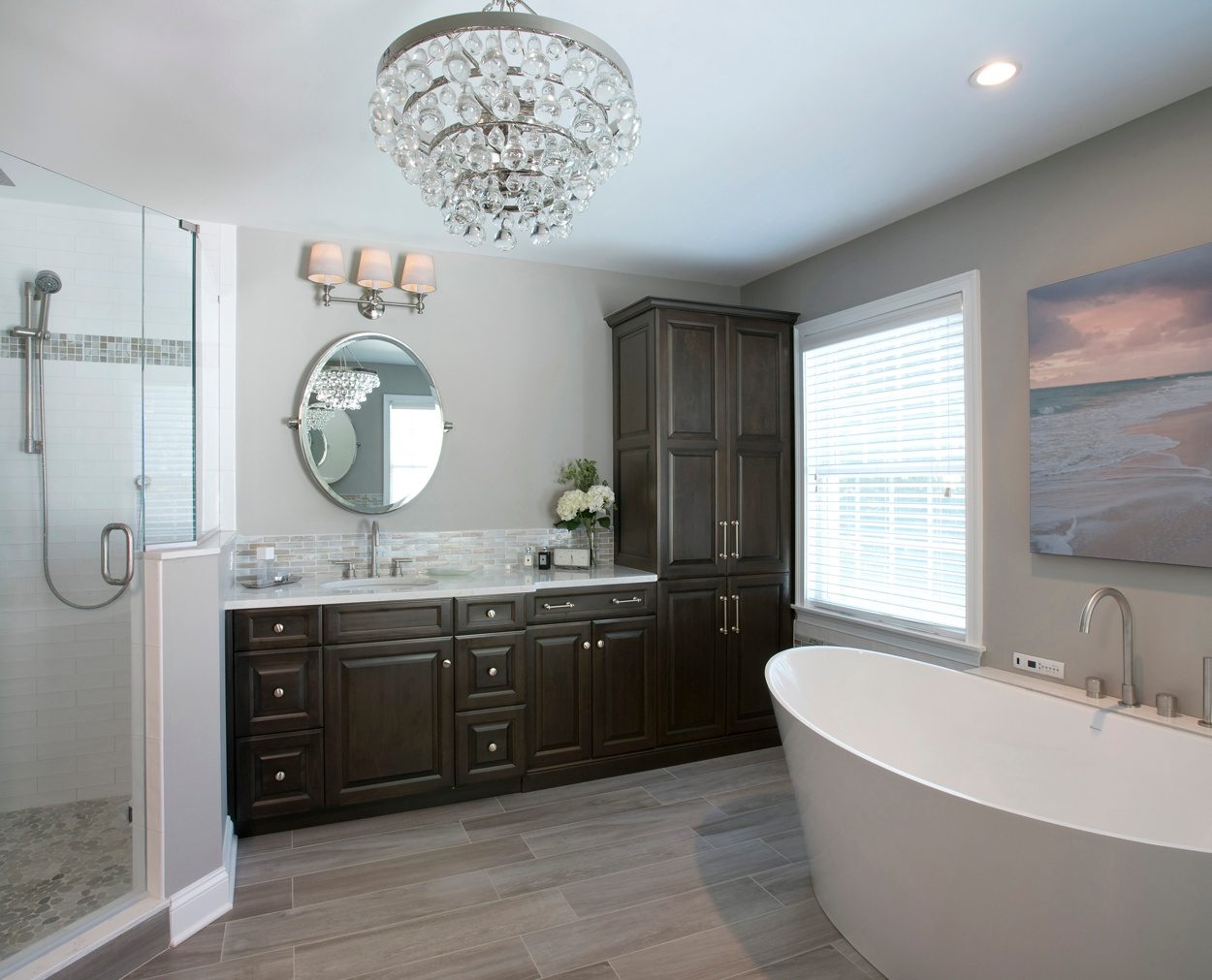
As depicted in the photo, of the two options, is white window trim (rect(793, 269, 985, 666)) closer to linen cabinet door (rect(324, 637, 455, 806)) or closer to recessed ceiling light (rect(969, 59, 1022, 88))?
recessed ceiling light (rect(969, 59, 1022, 88))

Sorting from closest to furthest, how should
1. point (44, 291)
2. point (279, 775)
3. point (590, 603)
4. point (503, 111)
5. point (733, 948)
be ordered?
1. point (503, 111)
2. point (44, 291)
3. point (733, 948)
4. point (279, 775)
5. point (590, 603)

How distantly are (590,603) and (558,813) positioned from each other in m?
0.97

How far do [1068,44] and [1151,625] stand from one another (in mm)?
1871

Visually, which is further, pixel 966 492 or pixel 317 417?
pixel 317 417

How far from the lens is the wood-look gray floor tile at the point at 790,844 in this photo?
2.81 metres

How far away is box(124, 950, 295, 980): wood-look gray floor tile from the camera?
2135 millimetres

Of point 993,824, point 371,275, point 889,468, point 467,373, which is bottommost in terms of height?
point 993,824

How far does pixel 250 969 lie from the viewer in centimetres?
217

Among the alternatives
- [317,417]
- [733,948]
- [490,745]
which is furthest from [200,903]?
[317,417]

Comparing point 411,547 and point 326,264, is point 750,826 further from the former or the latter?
point 326,264

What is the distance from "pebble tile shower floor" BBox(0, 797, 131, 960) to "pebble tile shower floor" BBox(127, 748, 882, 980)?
31 cm

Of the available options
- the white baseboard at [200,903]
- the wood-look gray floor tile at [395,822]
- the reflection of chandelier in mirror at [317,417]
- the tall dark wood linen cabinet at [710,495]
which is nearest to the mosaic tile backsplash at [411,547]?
the tall dark wood linen cabinet at [710,495]

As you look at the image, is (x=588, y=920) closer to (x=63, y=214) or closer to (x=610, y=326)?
(x=63, y=214)

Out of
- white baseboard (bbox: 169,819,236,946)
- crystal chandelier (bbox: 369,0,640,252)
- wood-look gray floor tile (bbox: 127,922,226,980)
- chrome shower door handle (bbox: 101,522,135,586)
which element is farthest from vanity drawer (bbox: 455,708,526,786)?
crystal chandelier (bbox: 369,0,640,252)
